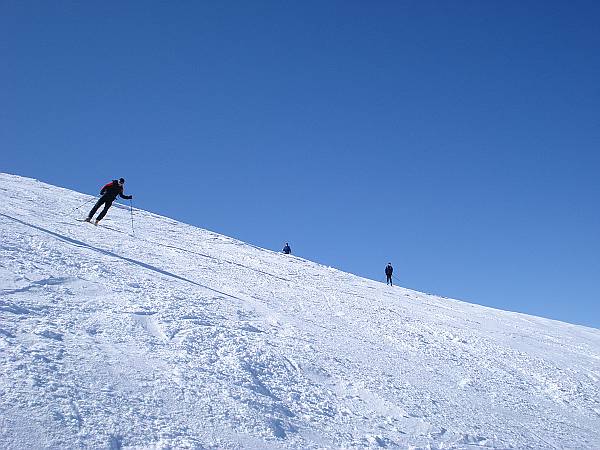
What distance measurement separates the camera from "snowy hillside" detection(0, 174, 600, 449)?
15.6 ft

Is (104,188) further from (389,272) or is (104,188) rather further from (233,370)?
(389,272)

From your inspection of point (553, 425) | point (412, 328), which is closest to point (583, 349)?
point (412, 328)

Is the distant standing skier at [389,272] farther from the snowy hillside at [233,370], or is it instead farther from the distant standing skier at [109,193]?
the distant standing skier at [109,193]

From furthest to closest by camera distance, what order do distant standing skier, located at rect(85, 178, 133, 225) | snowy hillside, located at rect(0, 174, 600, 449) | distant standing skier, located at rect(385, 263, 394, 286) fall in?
1. distant standing skier, located at rect(385, 263, 394, 286)
2. distant standing skier, located at rect(85, 178, 133, 225)
3. snowy hillside, located at rect(0, 174, 600, 449)

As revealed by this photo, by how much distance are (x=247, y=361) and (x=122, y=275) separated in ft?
13.6

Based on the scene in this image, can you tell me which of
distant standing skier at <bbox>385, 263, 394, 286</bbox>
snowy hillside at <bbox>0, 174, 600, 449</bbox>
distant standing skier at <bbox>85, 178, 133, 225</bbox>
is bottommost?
snowy hillside at <bbox>0, 174, 600, 449</bbox>

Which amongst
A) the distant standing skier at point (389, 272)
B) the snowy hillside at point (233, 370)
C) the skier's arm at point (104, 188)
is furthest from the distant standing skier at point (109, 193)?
the distant standing skier at point (389, 272)

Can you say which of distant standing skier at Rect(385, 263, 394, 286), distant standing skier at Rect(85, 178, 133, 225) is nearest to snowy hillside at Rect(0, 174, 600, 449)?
distant standing skier at Rect(85, 178, 133, 225)

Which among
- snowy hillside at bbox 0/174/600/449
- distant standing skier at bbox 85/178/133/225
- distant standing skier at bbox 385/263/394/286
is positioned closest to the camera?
snowy hillside at bbox 0/174/600/449

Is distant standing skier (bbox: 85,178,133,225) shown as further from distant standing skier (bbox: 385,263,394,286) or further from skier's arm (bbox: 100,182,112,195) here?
distant standing skier (bbox: 385,263,394,286)

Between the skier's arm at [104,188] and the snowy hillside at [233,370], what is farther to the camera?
the skier's arm at [104,188]

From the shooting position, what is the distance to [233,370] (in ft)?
20.6

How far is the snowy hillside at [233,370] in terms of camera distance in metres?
4.74

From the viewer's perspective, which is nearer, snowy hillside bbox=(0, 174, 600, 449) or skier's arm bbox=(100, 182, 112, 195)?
snowy hillside bbox=(0, 174, 600, 449)
